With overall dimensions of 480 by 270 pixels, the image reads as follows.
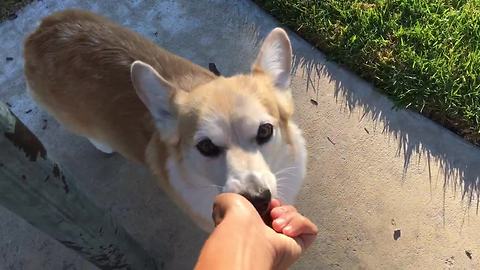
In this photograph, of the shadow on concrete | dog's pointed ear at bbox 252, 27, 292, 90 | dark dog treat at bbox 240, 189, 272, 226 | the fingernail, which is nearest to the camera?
the fingernail

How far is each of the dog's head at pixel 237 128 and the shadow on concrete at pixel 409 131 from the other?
92 cm

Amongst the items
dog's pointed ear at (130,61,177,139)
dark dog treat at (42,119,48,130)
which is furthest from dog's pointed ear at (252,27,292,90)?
dark dog treat at (42,119,48,130)

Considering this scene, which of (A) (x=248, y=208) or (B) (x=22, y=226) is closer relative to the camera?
(A) (x=248, y=208)

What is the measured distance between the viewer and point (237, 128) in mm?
2414

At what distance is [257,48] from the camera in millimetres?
3863

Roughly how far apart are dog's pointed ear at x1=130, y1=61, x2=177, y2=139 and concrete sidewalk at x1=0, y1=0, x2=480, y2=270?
87 cm

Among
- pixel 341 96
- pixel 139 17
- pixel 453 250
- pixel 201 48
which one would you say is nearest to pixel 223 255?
pixel 453 250

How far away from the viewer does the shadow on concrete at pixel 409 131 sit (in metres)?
3.34

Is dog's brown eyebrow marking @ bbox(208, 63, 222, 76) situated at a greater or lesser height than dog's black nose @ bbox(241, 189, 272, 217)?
lesser

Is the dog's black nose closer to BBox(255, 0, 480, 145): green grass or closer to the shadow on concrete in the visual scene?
the shadow on concrete

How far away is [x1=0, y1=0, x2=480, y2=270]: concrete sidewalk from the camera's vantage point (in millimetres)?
3189

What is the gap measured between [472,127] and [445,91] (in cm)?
27

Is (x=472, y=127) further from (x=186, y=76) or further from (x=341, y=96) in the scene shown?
(x=186, y=76)

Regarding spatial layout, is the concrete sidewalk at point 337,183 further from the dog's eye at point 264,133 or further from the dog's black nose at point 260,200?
the dog's black nose at point 260,200
